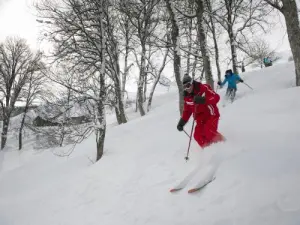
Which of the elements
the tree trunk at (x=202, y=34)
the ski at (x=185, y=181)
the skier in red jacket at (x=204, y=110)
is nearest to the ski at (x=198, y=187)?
the ski at (x=185, y=181)

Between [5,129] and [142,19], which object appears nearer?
[142,19]

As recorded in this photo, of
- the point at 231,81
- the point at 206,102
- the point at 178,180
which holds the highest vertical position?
the point at 231,81

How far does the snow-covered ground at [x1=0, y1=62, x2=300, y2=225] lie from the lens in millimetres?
3227

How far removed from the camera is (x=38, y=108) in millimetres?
23281

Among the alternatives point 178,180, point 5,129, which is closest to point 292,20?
point 178,180

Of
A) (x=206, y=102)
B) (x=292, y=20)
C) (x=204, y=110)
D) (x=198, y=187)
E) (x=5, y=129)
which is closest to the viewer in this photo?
(x=198, y=187)

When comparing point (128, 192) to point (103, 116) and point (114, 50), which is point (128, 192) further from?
point (114, 50)

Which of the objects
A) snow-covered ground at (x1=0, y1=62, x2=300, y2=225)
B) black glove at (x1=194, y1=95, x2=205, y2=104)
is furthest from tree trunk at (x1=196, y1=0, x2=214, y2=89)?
black glove at (x1=194, y1=95, x2=205, y2=104)

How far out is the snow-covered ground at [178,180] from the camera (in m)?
3.23

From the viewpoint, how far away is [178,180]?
4.60 metres

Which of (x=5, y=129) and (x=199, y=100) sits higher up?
(x=199, y=100)

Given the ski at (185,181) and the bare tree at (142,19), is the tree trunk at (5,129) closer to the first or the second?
the bare tree at (142,19)

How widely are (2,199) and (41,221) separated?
3549 millimetres

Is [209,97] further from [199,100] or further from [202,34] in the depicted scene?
[202,34]
